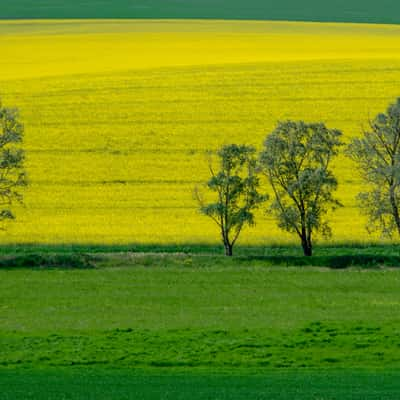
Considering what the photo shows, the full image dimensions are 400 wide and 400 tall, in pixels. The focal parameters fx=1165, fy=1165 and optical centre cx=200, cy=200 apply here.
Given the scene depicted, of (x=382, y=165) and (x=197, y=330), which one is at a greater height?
(x=382, y=165)

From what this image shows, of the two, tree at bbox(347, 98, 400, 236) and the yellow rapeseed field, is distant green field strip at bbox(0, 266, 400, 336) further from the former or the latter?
the yellow rapeseed field

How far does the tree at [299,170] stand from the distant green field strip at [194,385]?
2322 cm

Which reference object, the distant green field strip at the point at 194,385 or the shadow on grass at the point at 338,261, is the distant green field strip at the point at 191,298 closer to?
the shadow on grass at the point at 338,261

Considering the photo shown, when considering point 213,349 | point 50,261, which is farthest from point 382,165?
point 213,349

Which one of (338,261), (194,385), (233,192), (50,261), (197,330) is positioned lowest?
(194,385)

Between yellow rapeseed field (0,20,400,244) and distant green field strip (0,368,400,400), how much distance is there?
24426mm

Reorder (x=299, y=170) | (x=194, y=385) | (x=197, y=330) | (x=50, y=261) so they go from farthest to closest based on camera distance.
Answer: (x=299, y=170)
(x=50, y=261)
(x=197, y=330)
(x=194, y=385)

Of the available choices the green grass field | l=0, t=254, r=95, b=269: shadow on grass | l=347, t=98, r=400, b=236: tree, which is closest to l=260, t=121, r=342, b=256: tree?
l=347, t=98, r=400, b=236: tree

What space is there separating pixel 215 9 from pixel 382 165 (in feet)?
215

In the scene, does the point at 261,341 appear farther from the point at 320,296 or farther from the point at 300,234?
the point at 300,234

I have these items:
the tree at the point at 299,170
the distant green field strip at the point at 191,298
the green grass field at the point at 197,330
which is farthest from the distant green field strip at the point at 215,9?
the distant green field strip at the point at 191,298

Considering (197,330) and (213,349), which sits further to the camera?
(197,330)

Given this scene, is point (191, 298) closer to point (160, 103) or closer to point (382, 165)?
point (382, 165)

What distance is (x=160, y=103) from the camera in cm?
7100
